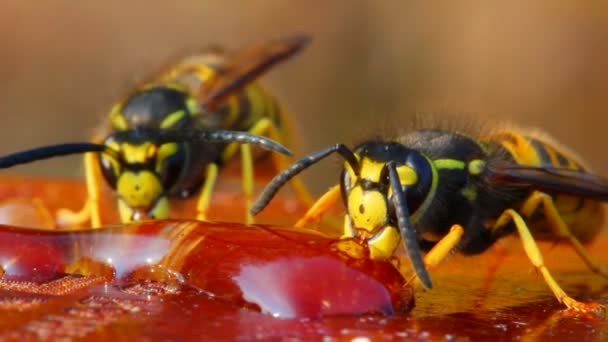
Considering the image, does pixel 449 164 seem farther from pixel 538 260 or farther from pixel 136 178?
pixel 136 178

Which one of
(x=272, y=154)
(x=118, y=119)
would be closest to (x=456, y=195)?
(x=118, y=119)

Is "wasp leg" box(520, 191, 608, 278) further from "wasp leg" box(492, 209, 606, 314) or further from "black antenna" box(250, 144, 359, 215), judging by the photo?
"black antenna" box(250, 144, 359, 215)

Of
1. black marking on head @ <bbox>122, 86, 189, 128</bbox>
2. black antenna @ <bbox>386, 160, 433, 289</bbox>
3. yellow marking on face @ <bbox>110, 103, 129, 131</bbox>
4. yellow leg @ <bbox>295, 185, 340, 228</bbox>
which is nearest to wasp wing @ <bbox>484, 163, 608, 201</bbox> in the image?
yellow leg @ <bbox>295, 185, 340, 228</bbox>

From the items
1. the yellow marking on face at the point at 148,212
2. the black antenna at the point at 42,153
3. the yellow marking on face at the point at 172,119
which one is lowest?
the yellow marking on face at the point at 148,212

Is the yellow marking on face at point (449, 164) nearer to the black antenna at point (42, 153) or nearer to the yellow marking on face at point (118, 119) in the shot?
the black antenna at point (42, 153)

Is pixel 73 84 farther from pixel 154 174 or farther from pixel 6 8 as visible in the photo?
pixel 154 174

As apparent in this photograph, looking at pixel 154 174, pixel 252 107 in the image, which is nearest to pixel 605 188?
pixel 154 174

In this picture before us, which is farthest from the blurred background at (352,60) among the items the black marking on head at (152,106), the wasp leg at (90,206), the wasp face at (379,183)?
the wasp face at (379,183)
